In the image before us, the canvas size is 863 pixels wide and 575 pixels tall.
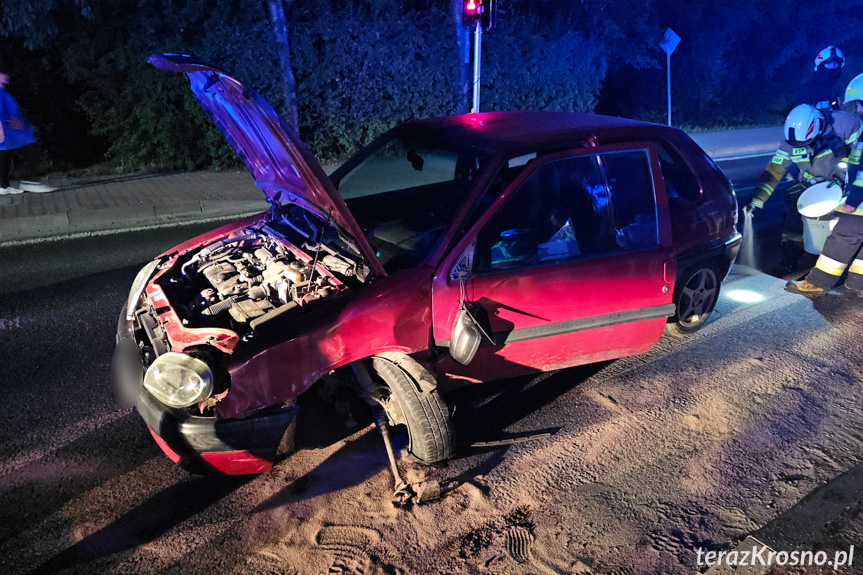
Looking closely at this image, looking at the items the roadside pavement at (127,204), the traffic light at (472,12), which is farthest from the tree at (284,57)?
the traffic light at (472,12)

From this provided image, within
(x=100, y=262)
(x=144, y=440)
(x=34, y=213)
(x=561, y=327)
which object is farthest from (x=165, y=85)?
(x=561, y=327)

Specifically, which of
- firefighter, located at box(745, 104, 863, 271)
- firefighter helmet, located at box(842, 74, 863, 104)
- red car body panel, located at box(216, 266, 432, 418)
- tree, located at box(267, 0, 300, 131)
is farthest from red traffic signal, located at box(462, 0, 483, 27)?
red car body panel, located at box(216, 266, 432, 418)

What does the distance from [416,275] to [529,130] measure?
1.25 meters

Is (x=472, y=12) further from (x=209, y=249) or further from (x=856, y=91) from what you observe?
(x=209, y=249)

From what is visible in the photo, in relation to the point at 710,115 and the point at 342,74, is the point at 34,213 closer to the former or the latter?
the point at 342,74

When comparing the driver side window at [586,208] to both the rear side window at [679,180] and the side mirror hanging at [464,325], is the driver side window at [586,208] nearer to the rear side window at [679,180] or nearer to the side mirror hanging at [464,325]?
the side mirror hanging at [464,325]

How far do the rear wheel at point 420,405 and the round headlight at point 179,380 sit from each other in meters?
0.84

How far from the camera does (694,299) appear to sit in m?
4.62

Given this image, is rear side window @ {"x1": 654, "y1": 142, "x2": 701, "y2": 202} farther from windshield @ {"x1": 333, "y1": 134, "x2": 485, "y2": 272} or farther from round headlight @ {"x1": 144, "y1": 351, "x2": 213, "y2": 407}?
round headlight @ {"x1": 144, "y1": 351, "x2": 213, "y2": 407}

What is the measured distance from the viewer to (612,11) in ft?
51.4

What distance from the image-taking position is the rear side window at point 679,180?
4.30m

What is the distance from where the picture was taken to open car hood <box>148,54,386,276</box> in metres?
3.08

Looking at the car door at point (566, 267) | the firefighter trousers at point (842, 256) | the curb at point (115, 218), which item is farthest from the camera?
the curb at point (115, 218)

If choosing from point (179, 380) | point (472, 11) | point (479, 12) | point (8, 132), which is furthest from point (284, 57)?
point (179, 380)
